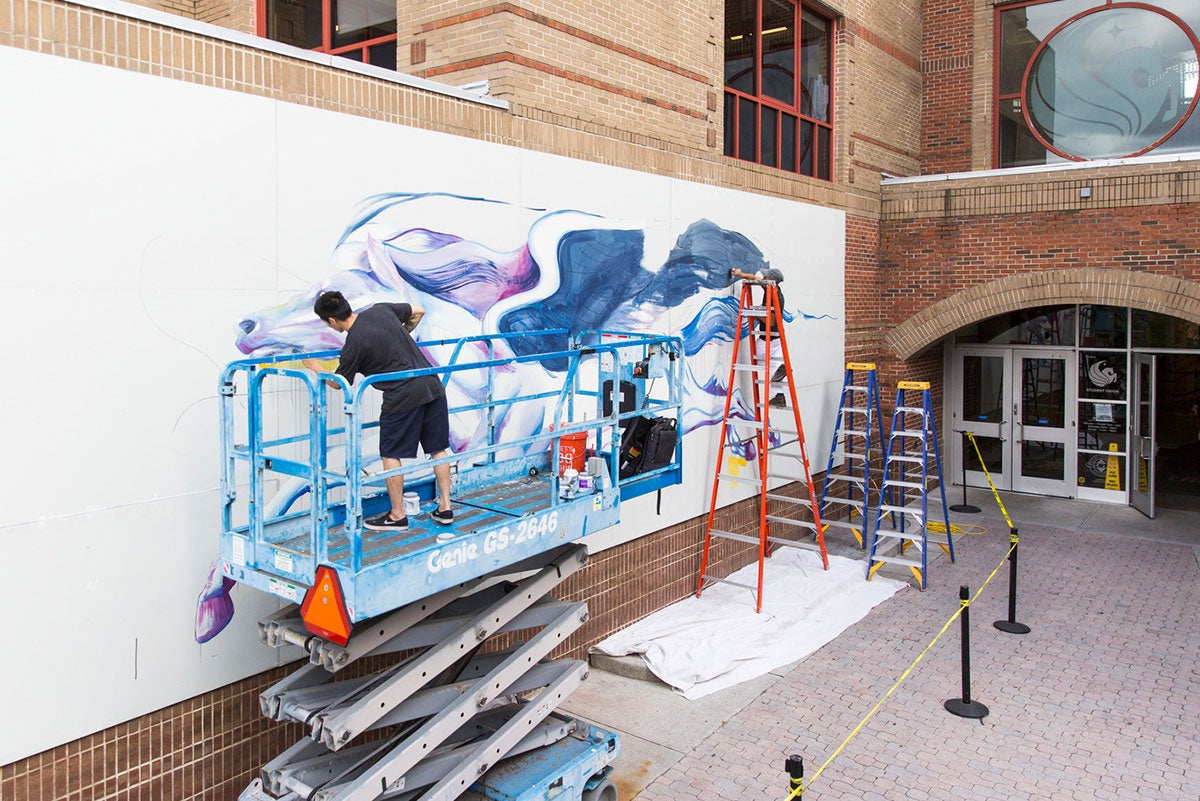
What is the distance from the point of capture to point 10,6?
15.2ft

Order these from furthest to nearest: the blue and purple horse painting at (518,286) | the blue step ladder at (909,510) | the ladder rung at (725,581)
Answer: the blue step ladder at (909,510), the ladder rung at (725,581), the blue and purple horse painting at (518,286)

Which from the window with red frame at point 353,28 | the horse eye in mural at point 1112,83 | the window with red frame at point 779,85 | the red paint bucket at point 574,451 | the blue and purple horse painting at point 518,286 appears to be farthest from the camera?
the horse eye in mural at point 1112,83

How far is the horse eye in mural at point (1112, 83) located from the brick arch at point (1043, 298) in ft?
8.80

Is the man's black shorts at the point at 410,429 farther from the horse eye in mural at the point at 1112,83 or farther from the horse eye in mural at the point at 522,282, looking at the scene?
the horse eye in mural at the point at 1112,83

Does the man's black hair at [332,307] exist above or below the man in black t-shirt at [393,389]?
above

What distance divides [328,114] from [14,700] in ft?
12.6

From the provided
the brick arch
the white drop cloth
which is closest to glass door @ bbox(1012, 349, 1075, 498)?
the brick arch

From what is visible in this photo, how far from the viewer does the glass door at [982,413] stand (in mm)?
15938

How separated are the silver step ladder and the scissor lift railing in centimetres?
35

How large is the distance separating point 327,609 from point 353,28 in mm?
6762

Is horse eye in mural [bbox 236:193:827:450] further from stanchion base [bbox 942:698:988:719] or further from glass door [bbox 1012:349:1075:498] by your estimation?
glass door [bbox 1012:349:1075:498]

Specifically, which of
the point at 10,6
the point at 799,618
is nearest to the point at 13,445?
the point at 10,6

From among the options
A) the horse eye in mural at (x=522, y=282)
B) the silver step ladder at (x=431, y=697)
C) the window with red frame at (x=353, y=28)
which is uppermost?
the window with red frame at (x=353, y=28)

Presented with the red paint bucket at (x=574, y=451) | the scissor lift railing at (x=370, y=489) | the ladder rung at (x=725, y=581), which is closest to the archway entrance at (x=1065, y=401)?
the ladder rung at (x=725, y=581)
